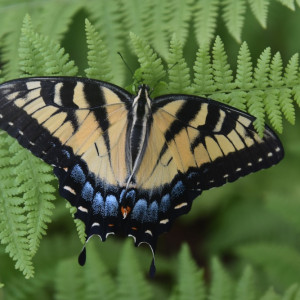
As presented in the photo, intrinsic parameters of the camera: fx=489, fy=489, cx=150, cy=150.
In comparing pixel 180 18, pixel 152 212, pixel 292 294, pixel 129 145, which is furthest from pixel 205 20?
pixel 292 294

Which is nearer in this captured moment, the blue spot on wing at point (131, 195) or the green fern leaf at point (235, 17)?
the blue spot on wing at point (131, 195)

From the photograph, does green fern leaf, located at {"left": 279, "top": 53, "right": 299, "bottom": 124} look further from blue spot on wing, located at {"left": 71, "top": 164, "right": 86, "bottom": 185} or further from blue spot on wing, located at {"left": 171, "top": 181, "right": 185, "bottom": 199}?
blue spot on wing, located at {"left": 71, "top": 164, "right": 86, "bottom": 185}

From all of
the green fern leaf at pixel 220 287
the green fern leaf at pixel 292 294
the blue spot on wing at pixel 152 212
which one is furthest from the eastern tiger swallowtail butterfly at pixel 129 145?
the green fern leaf at pixel 292 294

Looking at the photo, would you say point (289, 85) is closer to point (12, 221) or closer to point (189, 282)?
point (189, 282)

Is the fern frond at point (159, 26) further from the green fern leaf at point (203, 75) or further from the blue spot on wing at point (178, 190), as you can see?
the blue spot on wing at point (178, 190)

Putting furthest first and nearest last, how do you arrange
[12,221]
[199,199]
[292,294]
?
[199,199]
[292,294]
[12,221]

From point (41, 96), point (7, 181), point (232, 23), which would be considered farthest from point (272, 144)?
point (7, 181)

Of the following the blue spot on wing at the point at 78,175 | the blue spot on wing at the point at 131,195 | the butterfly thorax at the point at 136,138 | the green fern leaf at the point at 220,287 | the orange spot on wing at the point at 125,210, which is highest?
the butterfly thorax at the point at 136,138

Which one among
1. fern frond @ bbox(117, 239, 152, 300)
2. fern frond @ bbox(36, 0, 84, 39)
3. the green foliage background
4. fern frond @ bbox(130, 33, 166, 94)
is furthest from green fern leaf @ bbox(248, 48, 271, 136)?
fern frond @ bbox(36, 0, 84, 39)
